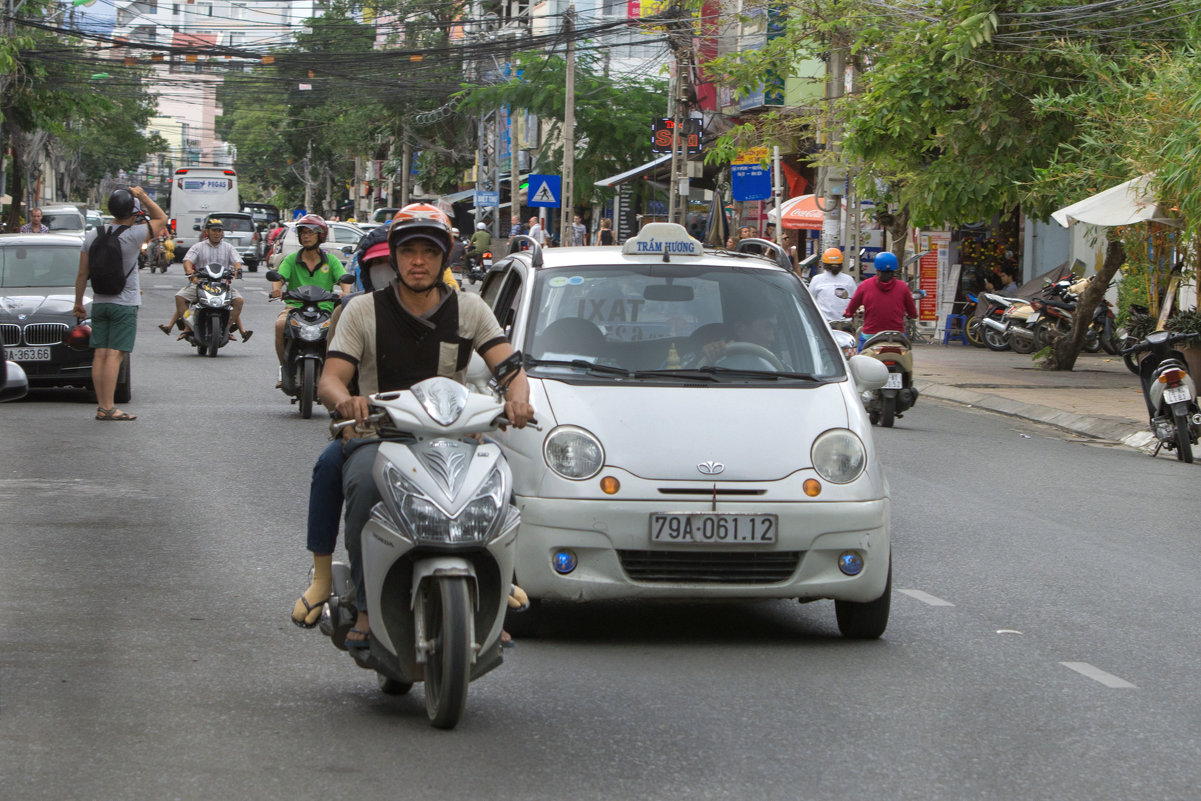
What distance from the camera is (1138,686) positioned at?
6.08m

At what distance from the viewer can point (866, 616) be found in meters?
6.64

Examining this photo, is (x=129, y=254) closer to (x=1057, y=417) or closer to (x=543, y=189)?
(x=1057, y=417)

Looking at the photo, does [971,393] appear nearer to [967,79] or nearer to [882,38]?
[967,79]

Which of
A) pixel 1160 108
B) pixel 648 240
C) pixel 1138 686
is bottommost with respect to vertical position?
pixel 1138 686

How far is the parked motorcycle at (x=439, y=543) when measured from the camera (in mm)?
4887

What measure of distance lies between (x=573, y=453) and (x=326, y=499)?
4.19 ft

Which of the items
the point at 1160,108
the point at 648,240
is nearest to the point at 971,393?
the point at 1160,108

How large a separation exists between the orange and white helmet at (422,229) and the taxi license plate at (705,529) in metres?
1.39

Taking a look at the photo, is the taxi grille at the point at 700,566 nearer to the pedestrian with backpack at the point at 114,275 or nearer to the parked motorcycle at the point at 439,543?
the parked motorcycle at the point at 439,543

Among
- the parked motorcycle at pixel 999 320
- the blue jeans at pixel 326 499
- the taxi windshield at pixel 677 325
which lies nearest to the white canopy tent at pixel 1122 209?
the parked motorcycle at pixel 999 320

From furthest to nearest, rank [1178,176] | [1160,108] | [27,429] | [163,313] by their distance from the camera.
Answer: [163,313]
[1160,108]
[1178,176]
[27,429]

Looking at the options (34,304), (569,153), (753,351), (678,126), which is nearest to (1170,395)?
(753,351)

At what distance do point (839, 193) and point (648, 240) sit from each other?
66.0 feet

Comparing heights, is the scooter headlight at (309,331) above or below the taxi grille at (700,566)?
above
